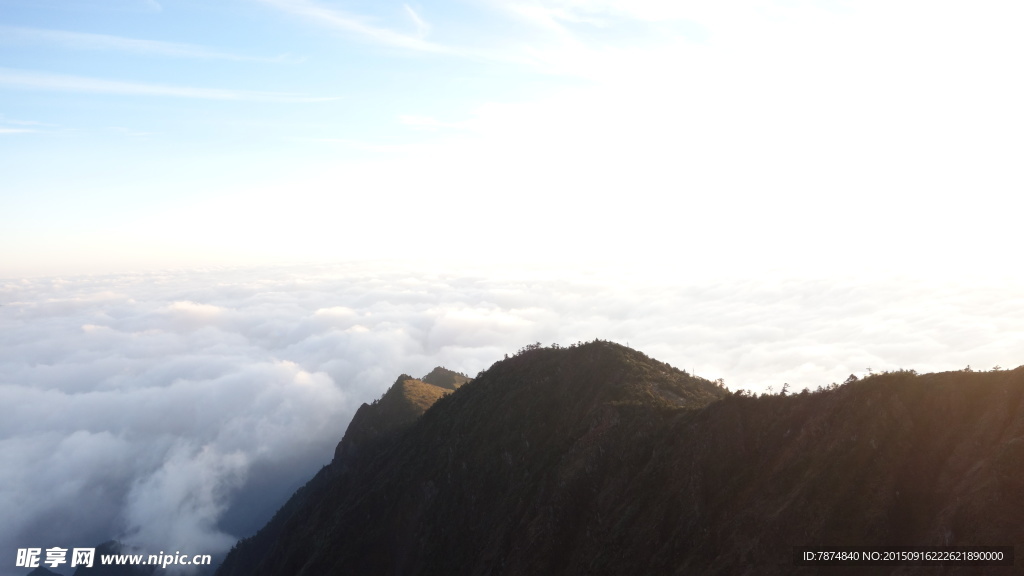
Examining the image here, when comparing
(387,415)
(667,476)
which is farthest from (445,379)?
(667,476)

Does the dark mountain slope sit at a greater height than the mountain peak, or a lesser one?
lesser

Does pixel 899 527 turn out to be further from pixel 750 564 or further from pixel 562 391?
pixel 562 391

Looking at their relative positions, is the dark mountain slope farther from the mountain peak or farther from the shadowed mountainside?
the shadowed mountainside

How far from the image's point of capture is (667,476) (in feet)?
108

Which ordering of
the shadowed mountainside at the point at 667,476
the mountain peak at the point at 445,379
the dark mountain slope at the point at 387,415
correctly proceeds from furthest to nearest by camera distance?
the mountain peak at the point at 445,379, the dark mountain slope at the point at 387,415, the shadowed mountainside at the point at 667,476

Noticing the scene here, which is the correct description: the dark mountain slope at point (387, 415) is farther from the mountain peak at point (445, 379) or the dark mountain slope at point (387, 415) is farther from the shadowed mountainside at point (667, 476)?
the shadowed mountainside at point (667, 476)

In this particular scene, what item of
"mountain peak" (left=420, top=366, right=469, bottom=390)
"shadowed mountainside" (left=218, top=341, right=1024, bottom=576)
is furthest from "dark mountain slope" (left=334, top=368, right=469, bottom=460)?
"shadowed mountainside" (left=218, top=341, right=1024, bottom=576)

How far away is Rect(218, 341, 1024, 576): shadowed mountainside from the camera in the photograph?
23.1 meters

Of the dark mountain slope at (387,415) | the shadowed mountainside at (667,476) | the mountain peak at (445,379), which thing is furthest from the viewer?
the mountain peak at (445,379)

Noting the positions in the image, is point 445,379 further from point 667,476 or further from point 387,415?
point 667,476

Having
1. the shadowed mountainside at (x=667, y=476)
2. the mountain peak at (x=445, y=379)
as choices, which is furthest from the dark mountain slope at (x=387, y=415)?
the shadowed mountainside at (x=667, y=476)

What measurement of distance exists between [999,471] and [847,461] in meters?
5.47

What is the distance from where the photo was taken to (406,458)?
200 ft

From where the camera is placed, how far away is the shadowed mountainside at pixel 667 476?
75.8 feet
